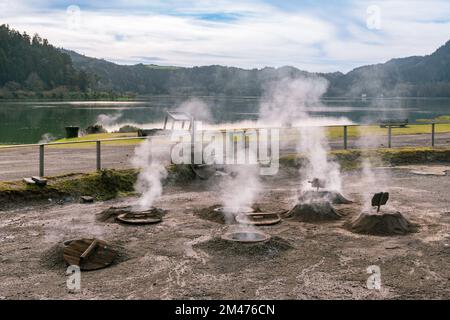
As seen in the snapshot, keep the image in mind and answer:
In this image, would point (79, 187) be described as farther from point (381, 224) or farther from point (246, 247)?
point (381, 224)

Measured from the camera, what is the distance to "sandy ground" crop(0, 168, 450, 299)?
30.5 ft

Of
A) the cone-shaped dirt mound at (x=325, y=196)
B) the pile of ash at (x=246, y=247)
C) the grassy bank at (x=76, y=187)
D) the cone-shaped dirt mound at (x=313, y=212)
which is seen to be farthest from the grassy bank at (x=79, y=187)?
the pile of ash at (x=246, y=247)

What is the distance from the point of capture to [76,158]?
24047 millimetres

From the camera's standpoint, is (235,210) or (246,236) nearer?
(246,236)

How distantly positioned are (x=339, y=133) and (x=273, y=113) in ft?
65.3

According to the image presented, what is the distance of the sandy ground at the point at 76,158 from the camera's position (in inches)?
793

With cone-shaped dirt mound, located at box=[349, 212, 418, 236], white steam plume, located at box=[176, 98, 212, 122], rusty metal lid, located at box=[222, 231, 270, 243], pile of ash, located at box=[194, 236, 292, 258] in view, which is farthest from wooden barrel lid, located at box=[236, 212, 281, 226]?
white steam plume, located at box=[176, 98, 212, 122]

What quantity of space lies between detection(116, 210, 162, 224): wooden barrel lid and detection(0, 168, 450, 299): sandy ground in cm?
26

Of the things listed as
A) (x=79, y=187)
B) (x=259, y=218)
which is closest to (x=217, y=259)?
(x=259, y=218)

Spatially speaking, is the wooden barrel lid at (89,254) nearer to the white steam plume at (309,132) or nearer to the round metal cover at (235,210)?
the round metal cover at (235,210)

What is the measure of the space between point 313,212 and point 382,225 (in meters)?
2.06

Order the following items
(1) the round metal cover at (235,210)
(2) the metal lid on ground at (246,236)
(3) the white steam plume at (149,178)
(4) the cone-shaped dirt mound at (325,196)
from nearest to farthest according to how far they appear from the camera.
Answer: (2) the metal lid on ground at (246,236) < (1) the round metal cover at (235,210) < (4) the cone-shaped dirt mound at (325,196) < (3) the white steam plume at (149,178)

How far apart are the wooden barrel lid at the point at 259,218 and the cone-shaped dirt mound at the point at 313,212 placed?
0.59m

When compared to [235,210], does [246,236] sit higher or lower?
lower
